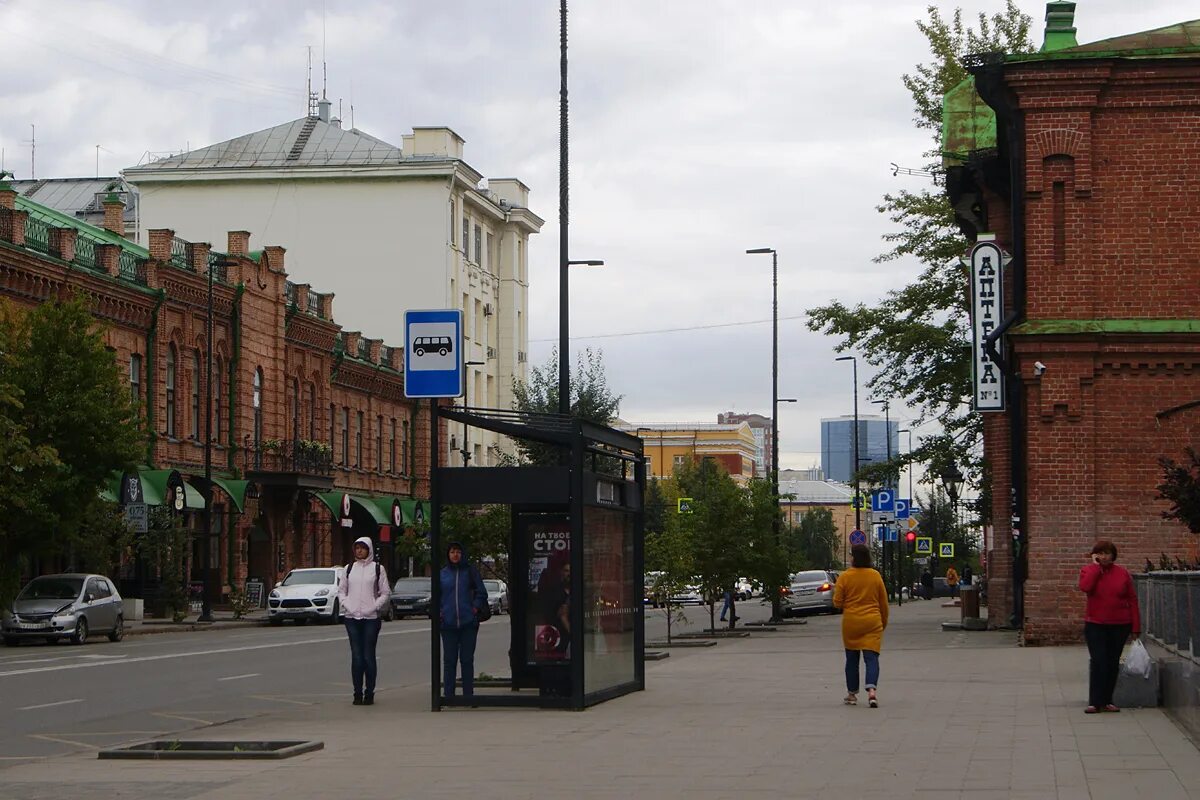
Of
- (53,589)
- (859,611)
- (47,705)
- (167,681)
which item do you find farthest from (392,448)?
(859,611)

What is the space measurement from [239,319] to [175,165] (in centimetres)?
2802

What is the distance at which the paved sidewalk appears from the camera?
1204 cm

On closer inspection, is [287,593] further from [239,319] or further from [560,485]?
[560,485]

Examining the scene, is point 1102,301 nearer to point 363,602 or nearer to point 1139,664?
point 1139,664

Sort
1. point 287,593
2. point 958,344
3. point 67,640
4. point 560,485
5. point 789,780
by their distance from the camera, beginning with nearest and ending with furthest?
point 789,780
point 560,485
point 67,640
point 958,344
point 287,593

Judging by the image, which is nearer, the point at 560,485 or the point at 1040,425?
the point at 560,485

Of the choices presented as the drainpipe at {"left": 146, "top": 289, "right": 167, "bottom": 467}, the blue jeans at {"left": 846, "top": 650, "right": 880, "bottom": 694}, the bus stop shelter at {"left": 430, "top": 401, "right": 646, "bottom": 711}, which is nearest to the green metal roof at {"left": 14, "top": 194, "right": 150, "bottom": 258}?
the drainpipe at {"left": 146, "top": 289, "right": 167, "bottom": 467}

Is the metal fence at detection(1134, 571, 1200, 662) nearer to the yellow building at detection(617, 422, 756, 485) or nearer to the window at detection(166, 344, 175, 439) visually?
the window at detection(166, 344, 175, 439)

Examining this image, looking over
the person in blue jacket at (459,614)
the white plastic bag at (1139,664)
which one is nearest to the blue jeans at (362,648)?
the person in blue jacket at (459,614)

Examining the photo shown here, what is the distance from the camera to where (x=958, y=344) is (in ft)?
151

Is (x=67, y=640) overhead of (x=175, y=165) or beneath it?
beneath

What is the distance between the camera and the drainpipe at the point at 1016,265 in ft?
98.8

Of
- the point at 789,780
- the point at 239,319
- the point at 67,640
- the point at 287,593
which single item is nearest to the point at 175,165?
the point at 239,319

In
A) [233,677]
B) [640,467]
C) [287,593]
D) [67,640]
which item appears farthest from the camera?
[287,593]
